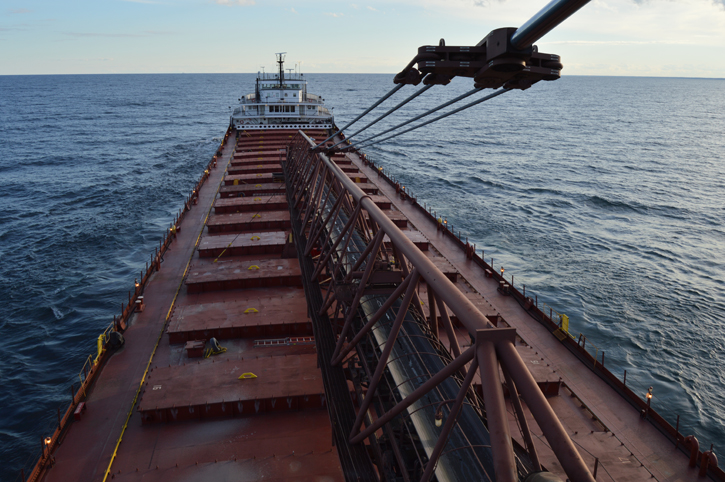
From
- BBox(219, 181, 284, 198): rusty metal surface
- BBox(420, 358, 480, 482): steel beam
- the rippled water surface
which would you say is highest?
BBox(420, 358, 480, 482): steel beam

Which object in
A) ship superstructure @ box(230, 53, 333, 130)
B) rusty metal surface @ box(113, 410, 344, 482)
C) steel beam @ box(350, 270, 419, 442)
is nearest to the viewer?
steel beam @ box(350, 270, 419, 442)

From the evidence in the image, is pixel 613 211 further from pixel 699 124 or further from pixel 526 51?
pixel 699 124

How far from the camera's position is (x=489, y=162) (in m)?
88.6

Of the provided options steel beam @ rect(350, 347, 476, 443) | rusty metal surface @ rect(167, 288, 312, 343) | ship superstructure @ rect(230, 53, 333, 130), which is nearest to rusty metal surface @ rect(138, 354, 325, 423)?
rusty metal surface @ rect(167, 288, 312, 343)

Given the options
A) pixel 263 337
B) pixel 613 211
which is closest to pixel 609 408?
pixel 263 337

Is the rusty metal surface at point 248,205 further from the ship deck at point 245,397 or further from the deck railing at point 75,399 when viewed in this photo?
the ship deck at point 245,397

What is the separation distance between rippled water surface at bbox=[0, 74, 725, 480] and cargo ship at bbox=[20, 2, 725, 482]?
25.5 feet

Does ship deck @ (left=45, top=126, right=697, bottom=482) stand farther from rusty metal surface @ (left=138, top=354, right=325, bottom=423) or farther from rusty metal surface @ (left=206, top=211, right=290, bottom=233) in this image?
rusty metal surface @ (left=206, top=211, right=290, bottom=233)

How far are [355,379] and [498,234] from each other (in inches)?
1547

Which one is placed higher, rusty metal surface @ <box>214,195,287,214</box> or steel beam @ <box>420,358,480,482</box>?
steel beam @ <box>420,358,480,482</box>

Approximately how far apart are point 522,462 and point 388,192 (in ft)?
138

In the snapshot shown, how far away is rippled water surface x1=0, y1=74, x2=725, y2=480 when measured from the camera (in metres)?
28.3

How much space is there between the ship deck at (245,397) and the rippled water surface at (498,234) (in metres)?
7.32

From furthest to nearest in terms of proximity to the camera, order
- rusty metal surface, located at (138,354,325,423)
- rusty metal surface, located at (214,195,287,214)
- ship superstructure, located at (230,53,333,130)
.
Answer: ship superstructure, located at (230,53,333,130), rusty metal surface, located at (214,195,287,214), rusty metal surface, located at (138,354,325,423)
